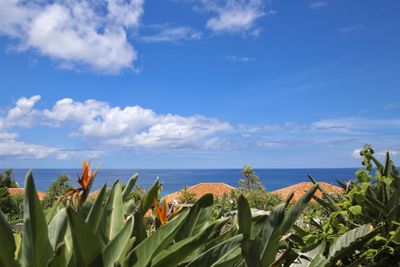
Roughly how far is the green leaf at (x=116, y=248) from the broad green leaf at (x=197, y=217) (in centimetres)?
35

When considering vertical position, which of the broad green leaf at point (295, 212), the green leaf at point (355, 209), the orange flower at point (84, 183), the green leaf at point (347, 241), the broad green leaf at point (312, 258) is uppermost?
the orange flower at point (84, 183)

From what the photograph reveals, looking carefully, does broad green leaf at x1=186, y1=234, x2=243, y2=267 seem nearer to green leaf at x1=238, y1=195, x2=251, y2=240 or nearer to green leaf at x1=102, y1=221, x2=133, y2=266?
green leaf at x1=238, y1=195, x2=251, y2=240

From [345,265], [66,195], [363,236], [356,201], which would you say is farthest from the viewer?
[356,201]

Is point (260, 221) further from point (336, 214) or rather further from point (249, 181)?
point (249, 181)

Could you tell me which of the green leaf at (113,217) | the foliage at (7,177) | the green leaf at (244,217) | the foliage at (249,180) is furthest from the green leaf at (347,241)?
the foliage at (7,177)

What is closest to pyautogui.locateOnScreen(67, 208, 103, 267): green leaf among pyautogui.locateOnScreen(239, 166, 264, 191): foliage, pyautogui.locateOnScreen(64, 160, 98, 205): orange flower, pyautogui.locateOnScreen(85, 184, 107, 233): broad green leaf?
pyautogui.locateOnScreen(85, 184, 107, 233): broad green leaf

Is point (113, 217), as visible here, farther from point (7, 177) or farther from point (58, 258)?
point (7, 177)

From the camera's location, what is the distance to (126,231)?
1.11 meters

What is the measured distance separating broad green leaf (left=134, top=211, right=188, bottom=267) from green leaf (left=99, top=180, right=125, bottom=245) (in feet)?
0.69

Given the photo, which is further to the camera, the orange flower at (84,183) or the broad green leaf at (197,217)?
the broad green leaf at (197,217)

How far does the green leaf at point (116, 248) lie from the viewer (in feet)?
3.51

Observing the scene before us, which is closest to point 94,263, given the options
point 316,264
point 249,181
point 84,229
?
point 84,229

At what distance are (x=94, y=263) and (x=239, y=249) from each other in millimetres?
396

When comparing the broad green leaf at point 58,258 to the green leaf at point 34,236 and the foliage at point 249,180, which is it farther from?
the foliage at point 249,180
